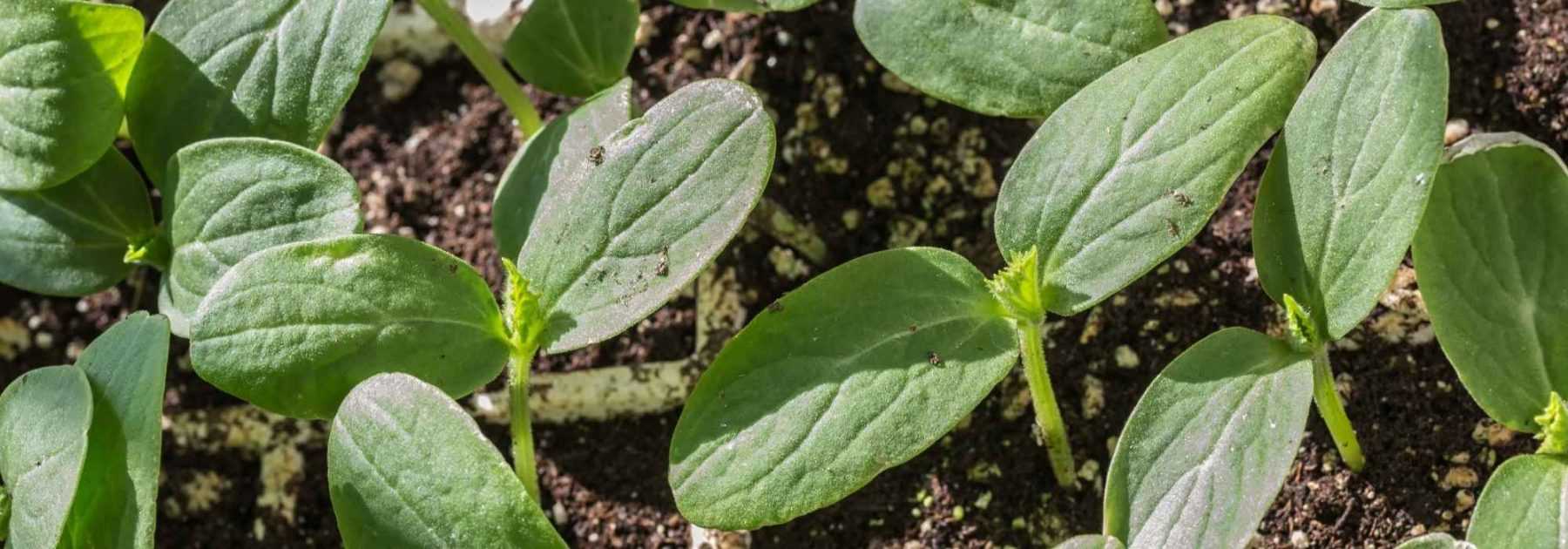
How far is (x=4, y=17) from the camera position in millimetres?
1229

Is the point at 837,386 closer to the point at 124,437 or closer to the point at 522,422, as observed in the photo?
the point at 522,422

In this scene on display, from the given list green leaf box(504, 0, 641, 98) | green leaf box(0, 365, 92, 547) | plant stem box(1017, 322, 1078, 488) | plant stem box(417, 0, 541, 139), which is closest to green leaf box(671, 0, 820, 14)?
green leaf box(504, 0, 641, 98)

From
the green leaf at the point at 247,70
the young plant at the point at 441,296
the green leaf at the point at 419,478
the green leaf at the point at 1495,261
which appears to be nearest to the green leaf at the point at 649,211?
the young plant at the point at 441,296

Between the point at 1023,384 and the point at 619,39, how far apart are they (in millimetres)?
474

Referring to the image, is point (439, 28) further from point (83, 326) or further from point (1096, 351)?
point (1096, 351)

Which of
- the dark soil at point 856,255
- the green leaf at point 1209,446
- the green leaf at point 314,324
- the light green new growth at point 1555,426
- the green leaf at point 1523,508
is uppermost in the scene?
the green leaf at point 314,324

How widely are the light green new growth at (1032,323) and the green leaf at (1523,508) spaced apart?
0.31 metres

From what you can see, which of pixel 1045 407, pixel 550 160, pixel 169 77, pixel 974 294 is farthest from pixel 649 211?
pixel 169 77

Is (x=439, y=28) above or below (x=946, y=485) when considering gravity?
above

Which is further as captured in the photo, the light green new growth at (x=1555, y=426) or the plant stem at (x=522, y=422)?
the plant stem at (x=522, y=422)

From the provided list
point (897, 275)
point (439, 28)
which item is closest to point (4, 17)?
point (439, 28)

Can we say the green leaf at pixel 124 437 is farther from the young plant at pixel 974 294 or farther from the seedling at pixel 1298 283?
the seedling at pixel 1298 283

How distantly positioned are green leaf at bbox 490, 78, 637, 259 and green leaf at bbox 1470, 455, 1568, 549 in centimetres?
68

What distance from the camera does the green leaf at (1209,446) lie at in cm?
99
